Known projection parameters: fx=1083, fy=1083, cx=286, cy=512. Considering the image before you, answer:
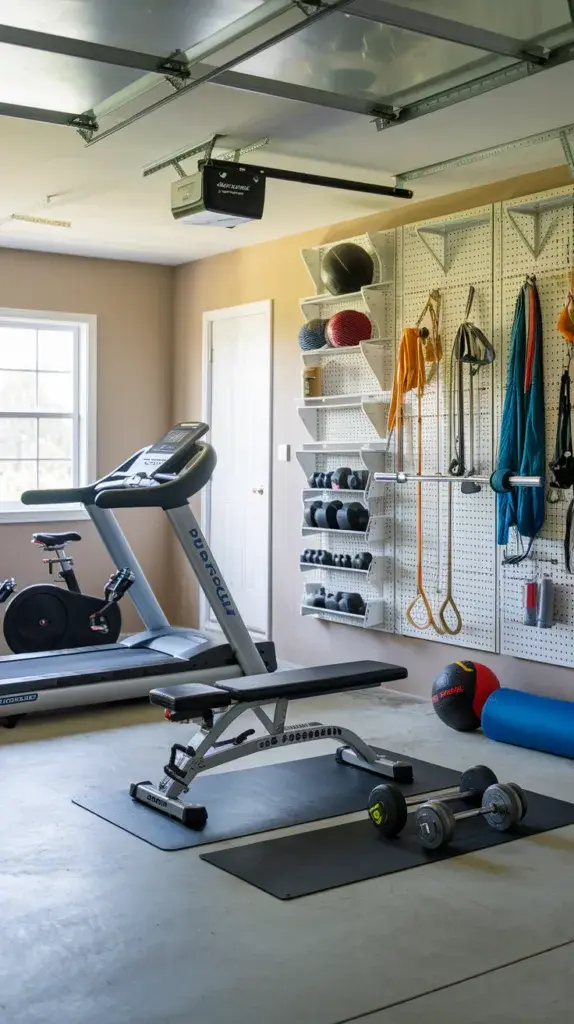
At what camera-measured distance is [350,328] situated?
6781 mm

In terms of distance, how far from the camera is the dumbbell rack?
22.1 feet

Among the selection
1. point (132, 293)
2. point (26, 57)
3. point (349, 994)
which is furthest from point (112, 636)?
point (349, 994)

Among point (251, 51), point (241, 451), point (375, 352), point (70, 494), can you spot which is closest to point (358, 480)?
point (375, 352)

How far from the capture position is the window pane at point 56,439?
8.48m

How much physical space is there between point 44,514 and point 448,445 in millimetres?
3467

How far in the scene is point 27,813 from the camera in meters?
4.49

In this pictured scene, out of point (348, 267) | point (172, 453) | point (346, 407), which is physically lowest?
point (172, 453)

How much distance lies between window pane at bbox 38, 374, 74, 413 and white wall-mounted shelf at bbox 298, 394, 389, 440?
224 centimetres

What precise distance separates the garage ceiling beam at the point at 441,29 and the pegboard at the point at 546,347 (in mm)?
1543

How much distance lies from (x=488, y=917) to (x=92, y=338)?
6.18 metres

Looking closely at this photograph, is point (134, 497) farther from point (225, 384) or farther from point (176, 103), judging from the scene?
point (225, 384)

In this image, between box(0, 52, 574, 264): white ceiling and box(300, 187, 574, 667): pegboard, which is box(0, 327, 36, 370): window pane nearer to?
box(0, 52, 574, 264): white ceiling

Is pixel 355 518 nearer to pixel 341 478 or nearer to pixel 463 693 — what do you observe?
pixel 341 478

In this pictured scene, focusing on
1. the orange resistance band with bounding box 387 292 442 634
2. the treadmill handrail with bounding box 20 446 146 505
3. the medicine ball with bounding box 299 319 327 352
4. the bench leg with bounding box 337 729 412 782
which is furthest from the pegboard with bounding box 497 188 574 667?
the treadmill handrail with bounding box 20 446 146 505
